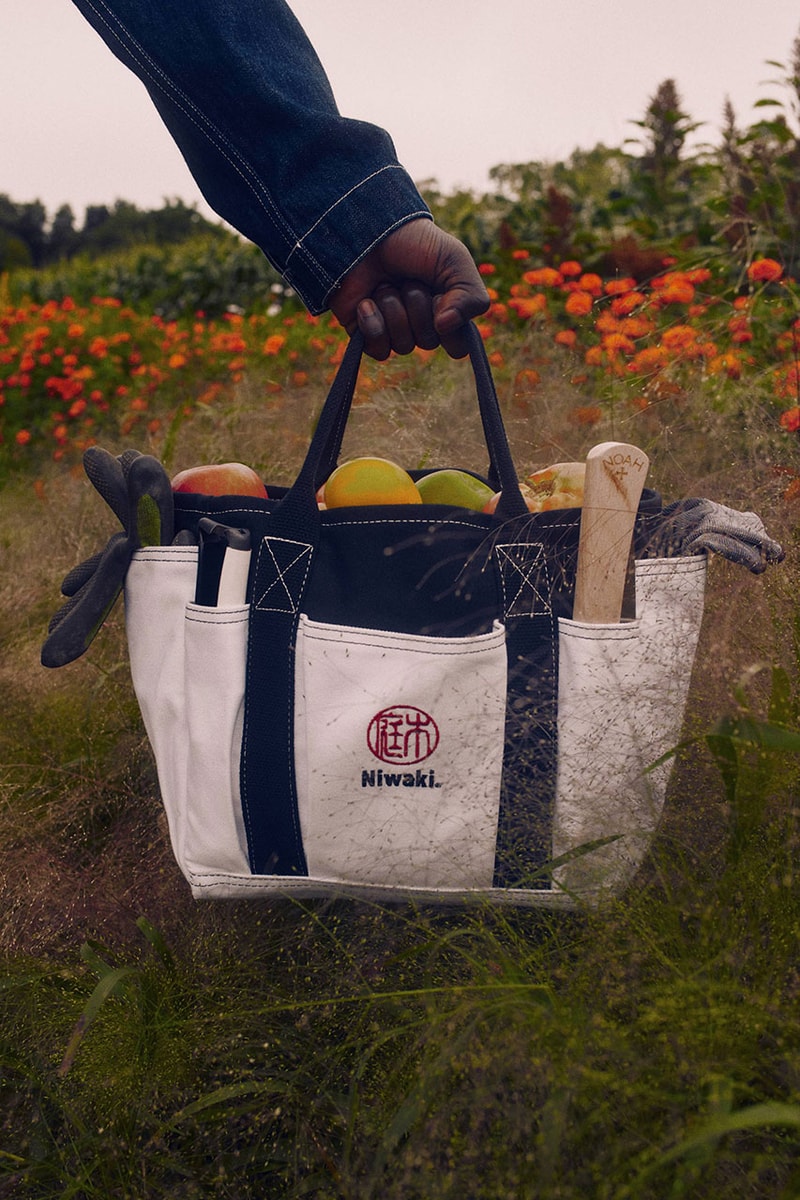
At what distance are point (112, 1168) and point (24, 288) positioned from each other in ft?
37.8

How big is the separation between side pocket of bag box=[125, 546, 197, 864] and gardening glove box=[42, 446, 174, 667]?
0.10 ft

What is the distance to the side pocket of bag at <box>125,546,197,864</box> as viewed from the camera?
1399mm

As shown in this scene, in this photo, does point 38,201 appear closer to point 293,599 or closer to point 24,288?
point 24,288

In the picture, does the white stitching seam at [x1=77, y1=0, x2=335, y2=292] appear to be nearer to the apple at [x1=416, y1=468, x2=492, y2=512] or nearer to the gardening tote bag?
the apple at [x1=416, y1=468, x2=492, y2=512]

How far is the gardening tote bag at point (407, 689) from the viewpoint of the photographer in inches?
52.1

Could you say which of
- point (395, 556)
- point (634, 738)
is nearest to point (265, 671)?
point (395, 556)

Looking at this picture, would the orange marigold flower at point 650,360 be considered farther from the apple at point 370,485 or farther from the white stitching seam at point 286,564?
the white stitching seam at point 286,564

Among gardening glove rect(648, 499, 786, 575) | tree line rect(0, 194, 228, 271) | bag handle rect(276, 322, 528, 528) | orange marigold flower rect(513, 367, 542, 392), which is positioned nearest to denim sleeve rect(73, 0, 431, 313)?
bag handle rect(276, 322, 528, 528)

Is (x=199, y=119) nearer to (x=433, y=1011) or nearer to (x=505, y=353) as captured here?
(x=433, y=1011)

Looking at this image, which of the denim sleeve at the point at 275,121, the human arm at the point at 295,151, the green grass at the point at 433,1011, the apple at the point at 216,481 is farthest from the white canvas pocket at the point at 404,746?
the denim sleeve at the point at 275,121

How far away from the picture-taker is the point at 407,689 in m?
1.32

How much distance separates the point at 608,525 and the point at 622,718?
27cm

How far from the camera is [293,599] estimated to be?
4.42 feet

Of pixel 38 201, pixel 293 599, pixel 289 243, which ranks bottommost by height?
pixel 293 599
